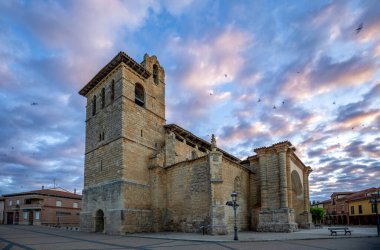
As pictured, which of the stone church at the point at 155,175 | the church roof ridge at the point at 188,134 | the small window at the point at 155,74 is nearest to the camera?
the stone church at the point at 155,175

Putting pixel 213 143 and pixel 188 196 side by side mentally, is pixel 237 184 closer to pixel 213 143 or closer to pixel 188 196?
pixel 188 196

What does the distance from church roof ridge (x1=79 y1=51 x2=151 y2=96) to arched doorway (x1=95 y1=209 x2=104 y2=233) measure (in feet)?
38.9

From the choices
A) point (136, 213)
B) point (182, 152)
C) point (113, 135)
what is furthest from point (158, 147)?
point (136, 213)

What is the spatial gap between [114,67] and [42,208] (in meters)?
30.9

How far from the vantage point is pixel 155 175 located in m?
23.6

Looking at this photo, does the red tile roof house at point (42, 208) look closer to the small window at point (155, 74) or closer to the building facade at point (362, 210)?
the small window at point (155, 74)

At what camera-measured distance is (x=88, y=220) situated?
77.5 ft

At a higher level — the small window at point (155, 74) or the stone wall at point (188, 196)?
the small window at point (155, 74)

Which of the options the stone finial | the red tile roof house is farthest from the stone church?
the red tile roof house

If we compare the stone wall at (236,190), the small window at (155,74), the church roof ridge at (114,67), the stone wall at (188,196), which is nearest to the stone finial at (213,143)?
the stone wall at (188,196)

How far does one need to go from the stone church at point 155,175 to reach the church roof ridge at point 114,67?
85 mm

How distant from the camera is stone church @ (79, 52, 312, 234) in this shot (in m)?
20.5

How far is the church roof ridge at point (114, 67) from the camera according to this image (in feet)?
78.2

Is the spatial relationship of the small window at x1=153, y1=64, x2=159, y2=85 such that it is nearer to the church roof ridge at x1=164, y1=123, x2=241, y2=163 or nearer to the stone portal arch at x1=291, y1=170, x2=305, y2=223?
the church roof ridge at x1=164, y1=123, x2=241, y2=163
